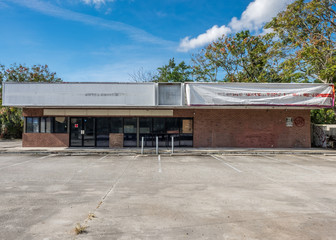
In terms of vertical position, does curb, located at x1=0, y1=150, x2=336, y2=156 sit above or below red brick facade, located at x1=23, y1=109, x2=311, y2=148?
below

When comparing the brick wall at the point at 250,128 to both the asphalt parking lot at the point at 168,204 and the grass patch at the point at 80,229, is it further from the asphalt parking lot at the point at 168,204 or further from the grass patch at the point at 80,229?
the grass patch at the point at 80,229

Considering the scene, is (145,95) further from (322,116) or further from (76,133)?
(322,116)

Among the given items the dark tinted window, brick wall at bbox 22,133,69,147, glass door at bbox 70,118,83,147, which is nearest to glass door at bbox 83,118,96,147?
glass door at bbox 70,118,83,147

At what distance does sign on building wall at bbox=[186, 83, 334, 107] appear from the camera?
15594 millimetres

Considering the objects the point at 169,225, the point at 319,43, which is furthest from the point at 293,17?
the point at 169,225

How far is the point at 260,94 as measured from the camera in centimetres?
1570

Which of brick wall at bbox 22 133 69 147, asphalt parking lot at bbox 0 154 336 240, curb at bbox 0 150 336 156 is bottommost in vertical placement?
asphalt parking lot at bbox 0 154 336 240

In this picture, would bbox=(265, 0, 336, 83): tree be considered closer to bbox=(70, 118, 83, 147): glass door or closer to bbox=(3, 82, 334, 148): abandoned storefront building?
bbox=(3, 82, 334, 148): abandoned storefront building

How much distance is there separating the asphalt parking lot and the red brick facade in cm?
823

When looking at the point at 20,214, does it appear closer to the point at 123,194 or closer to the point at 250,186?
the point at 123,194

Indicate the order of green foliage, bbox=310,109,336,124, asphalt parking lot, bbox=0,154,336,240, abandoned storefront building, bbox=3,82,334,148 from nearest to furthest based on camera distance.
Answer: asphalt parking lot, bbox=0,154,336,240, abandoned storefront building, bbox=3,82,334,148, green foliage, bbox=310,109,336,124

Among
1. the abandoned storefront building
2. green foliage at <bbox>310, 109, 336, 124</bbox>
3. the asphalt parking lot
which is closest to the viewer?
the asphalt parking lot

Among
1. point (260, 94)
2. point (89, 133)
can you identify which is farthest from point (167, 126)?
point (260, 94)

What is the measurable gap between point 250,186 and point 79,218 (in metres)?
5.28
